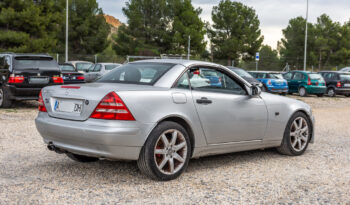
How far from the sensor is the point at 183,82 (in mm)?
5426

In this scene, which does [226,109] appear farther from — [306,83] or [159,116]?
[306,83]

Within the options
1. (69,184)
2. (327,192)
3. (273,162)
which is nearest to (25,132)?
(69,184)

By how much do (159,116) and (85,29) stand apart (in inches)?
2062

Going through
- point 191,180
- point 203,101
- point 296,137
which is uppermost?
point 203,101

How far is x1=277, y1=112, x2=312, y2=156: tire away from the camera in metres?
6.70

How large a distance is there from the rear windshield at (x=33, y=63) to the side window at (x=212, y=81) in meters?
8.37

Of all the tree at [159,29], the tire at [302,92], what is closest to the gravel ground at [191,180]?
the tire at [302,92]

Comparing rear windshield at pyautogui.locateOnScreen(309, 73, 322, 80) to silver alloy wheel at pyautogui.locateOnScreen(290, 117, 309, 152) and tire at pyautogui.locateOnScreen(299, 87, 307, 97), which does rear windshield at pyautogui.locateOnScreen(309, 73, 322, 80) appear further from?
silver alloy wheel at pyautogui.locateOnScreen(290, 117, 309, 152)

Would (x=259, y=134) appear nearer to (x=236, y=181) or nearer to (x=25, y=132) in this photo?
(x=236, y=181)

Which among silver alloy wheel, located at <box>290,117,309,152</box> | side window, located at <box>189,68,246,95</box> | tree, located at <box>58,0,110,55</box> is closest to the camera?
side window, located at <box>189,68,246,95</box>

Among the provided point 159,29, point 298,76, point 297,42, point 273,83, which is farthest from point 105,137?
point 297,42

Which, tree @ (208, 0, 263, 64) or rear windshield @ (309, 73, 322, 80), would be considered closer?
rear windshield @ (309, 73, 322, 80)

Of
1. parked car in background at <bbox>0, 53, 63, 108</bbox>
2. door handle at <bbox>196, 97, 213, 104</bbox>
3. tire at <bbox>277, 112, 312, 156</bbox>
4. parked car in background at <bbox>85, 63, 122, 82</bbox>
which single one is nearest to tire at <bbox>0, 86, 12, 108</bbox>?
parked car in background at <bbox>0, 53, 63, 108</bbox>

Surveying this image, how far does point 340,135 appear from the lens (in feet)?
31.0
